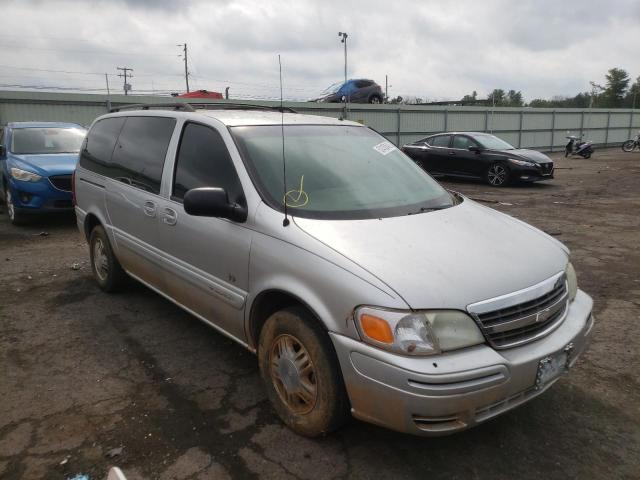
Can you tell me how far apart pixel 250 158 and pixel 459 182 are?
12410 mm

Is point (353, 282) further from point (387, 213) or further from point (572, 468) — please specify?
point (572, 468)

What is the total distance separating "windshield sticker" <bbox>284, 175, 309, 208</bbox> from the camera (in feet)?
9.35

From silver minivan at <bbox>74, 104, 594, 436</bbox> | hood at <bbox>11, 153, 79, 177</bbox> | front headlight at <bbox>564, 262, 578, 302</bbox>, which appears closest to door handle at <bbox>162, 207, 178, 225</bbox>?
silver minivan at <bbox>74, 104, 594, 436</bbox>

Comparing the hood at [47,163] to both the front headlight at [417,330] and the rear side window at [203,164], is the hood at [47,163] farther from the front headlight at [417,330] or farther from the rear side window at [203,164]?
the front headlight at [417,330]

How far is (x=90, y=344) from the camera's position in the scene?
3809 mm

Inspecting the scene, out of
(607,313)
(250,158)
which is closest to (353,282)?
(250,158)

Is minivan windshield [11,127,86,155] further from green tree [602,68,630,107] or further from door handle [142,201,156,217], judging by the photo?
green tree [602,68,630,107]

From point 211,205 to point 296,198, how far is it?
482mm

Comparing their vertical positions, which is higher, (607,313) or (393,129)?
(393,129)

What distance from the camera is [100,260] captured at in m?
4.88

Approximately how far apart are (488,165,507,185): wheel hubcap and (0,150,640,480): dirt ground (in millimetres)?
8733

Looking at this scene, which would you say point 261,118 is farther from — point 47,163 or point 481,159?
point 481,159

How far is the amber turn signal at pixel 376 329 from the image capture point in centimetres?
217

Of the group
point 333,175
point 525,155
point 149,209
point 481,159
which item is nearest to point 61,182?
point 149,209
